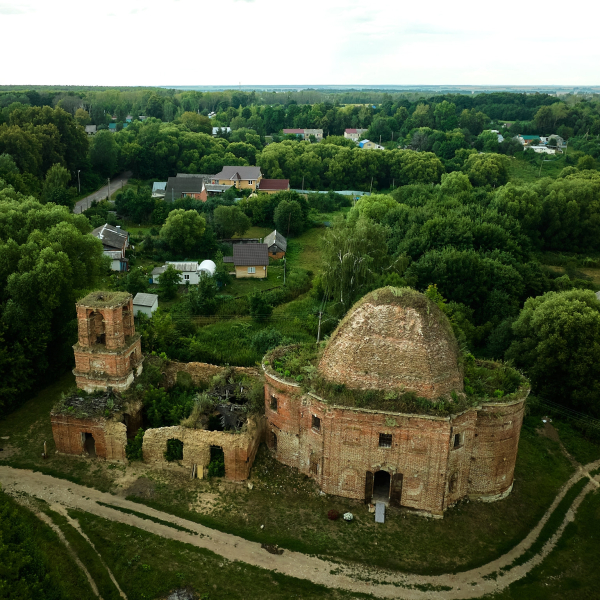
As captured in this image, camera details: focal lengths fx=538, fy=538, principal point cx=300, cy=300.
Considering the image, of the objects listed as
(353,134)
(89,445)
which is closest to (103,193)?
(89,445)

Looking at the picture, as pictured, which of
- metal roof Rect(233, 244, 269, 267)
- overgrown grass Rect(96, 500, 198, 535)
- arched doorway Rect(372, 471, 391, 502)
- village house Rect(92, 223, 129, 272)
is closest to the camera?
overgrown grass Rect(96, 500, 198, 535)

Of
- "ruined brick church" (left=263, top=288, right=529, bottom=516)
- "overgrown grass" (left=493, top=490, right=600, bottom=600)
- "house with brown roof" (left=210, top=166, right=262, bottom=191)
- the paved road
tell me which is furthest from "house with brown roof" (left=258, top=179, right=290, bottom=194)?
"overgrown grass" (left=493, top=490, right=600, bottom=600)

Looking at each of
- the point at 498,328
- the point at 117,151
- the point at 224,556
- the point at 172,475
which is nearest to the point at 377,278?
the point at 498,328

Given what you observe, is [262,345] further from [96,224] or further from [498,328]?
[96,224]

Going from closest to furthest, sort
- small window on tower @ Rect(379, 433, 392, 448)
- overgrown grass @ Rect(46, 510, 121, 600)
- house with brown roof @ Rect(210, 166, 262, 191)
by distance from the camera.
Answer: overgrown grass @ Rect(46, 510, 121, 600), small window on tower @ Rect(379, 433, 392, 448), house with brown roof @ Rect(210, 166, 262, 191)

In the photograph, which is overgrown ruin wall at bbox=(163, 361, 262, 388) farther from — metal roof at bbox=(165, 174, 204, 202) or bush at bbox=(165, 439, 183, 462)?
metal roof at bbox=(165, 174, 204, 202)

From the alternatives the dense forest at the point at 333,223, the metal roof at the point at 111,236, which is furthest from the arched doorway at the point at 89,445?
the metal roof at the point at 111,236
